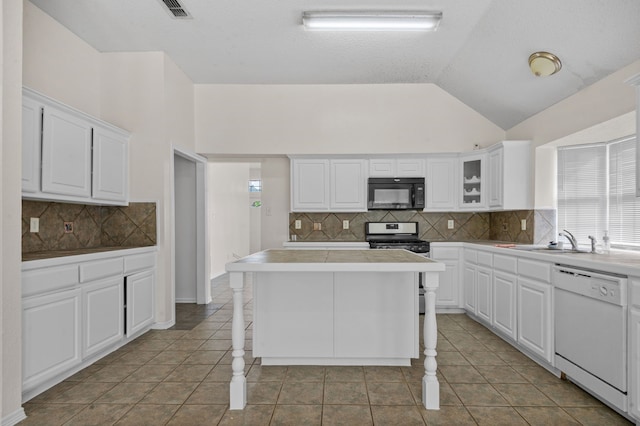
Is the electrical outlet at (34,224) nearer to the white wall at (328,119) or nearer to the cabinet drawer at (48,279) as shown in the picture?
the cabinet drawer at (48,279)

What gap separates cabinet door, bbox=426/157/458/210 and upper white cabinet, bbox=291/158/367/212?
0.87m

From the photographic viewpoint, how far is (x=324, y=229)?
5059 mm

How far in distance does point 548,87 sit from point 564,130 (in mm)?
447

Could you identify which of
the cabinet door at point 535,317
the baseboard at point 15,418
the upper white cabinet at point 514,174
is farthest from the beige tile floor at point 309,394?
the upper white cabinet at point 514,174

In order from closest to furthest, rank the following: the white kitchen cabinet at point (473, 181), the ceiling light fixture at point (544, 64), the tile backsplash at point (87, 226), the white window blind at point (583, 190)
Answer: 1. the tile backsplash at point (87, 226)
2. the ceiling light fixture at point (544, 64)
3. the white window blind at point (583, 190)
4. the white kitchen cabinet at point (473, 181)

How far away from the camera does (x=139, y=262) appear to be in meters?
3.43

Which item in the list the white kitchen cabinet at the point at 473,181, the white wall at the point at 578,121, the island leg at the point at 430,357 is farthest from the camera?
the white kitchen cabinet at the point at 473,181

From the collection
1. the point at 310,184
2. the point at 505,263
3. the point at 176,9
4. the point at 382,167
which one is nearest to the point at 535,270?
the point at 505,263

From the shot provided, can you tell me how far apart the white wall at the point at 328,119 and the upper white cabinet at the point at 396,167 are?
7.5 inches

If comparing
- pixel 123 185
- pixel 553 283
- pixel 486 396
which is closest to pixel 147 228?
pixel 123 185

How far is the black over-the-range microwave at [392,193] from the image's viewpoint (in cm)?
472

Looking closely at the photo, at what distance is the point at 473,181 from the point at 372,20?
2.50 m

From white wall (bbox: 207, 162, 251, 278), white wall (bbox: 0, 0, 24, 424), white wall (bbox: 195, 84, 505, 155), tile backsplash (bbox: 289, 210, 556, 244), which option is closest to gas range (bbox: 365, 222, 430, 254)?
tile backsplash (bbox: 289, 210, 556, 244)

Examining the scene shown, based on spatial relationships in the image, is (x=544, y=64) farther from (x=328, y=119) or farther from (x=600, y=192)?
(x=328, y=119)
